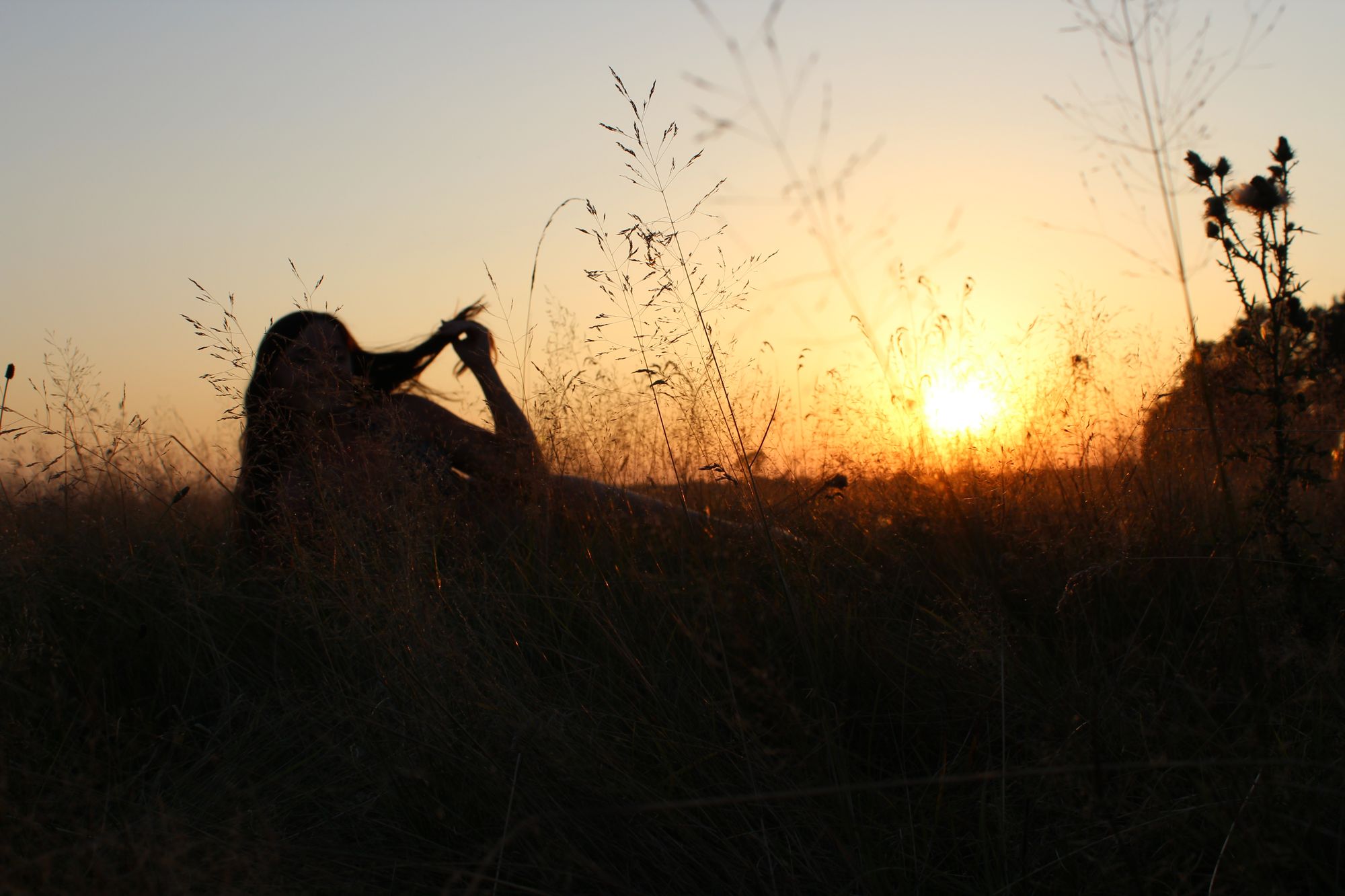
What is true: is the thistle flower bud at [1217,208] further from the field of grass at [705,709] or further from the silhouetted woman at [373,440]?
the silhouetted woman at [373,440]

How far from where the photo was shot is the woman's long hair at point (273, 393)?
2252 mm

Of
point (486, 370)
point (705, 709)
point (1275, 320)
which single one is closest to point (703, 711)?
point (705, 709)

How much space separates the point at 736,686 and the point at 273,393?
4.84 feet

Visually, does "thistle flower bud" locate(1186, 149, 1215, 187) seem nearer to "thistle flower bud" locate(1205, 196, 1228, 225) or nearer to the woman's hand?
"thistle flower bud" locate(1205, 196, 1228, 225)

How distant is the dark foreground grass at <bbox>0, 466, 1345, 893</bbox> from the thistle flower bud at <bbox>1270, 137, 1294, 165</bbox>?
29.8 inches

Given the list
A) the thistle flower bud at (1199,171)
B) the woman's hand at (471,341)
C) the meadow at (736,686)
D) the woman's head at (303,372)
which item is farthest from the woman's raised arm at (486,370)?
the thistle flower bud at (1199,171)

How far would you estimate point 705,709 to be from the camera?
136cm

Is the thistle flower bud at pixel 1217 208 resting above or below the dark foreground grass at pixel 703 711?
above

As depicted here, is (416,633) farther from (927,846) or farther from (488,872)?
(927,846)

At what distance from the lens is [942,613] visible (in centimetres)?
171

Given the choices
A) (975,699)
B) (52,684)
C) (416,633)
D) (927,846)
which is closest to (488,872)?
(416,633)

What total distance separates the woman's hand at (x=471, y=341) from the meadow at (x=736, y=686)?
4.18 feet

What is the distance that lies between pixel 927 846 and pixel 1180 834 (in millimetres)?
305

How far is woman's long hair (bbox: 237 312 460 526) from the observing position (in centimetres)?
225
